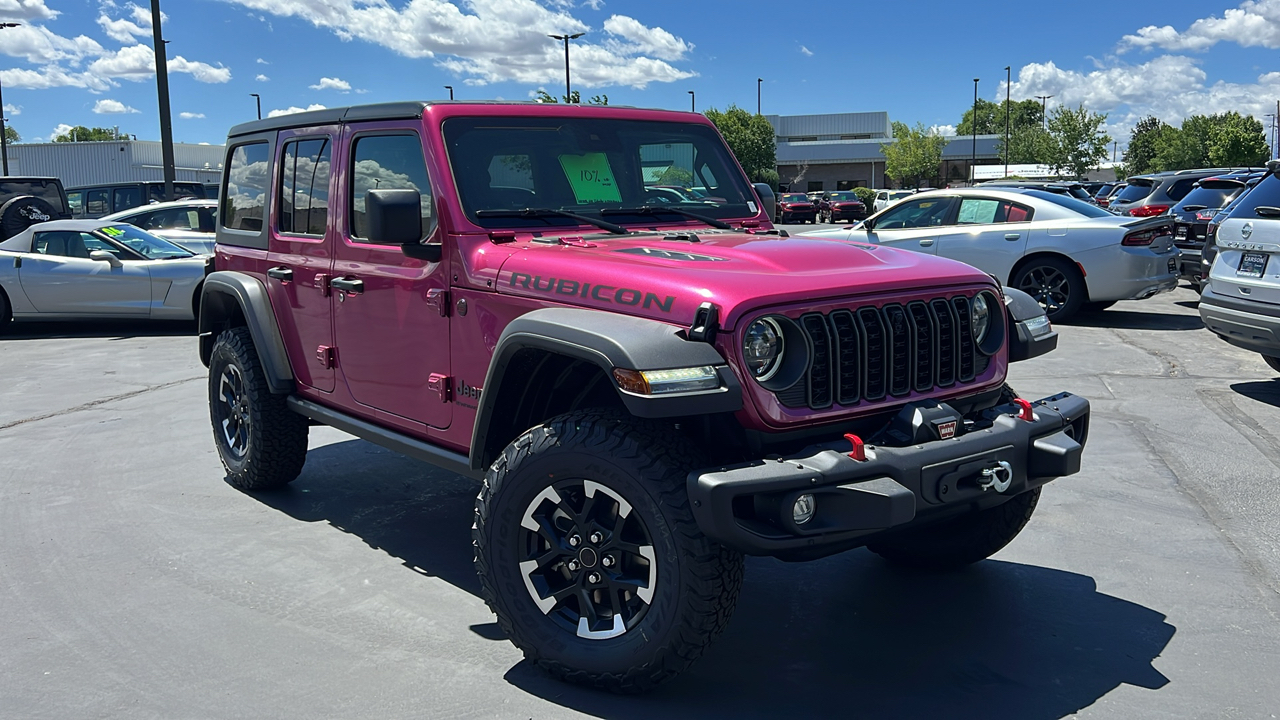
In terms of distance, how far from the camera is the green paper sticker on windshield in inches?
179

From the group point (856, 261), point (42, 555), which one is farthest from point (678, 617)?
point (42, 555)

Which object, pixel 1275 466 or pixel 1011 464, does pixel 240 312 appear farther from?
pixel 1275 466

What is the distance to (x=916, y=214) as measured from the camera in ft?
41.5

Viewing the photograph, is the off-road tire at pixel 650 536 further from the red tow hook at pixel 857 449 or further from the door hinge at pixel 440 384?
the door hinge at pixel 440 384

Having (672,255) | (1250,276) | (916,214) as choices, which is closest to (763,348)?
(672,255)

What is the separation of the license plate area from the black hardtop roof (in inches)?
199

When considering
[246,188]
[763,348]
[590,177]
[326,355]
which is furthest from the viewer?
[246,188]

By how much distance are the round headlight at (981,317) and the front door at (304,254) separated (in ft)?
9.38

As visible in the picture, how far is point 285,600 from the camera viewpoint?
14.1ft

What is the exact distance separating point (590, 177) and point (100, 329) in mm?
11101

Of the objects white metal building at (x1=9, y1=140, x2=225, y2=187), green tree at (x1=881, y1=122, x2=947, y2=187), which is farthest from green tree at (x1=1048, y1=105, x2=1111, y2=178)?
white metal building at (x1=9, y1=140, x2=225, y2=187)

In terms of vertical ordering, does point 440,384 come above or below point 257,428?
above

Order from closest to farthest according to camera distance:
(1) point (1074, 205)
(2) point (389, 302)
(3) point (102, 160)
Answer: (2) point (389, 302) < (1) point (1074, 205) < (3) point (102, 160)

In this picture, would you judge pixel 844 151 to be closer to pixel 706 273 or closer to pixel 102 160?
pixel 102 160
